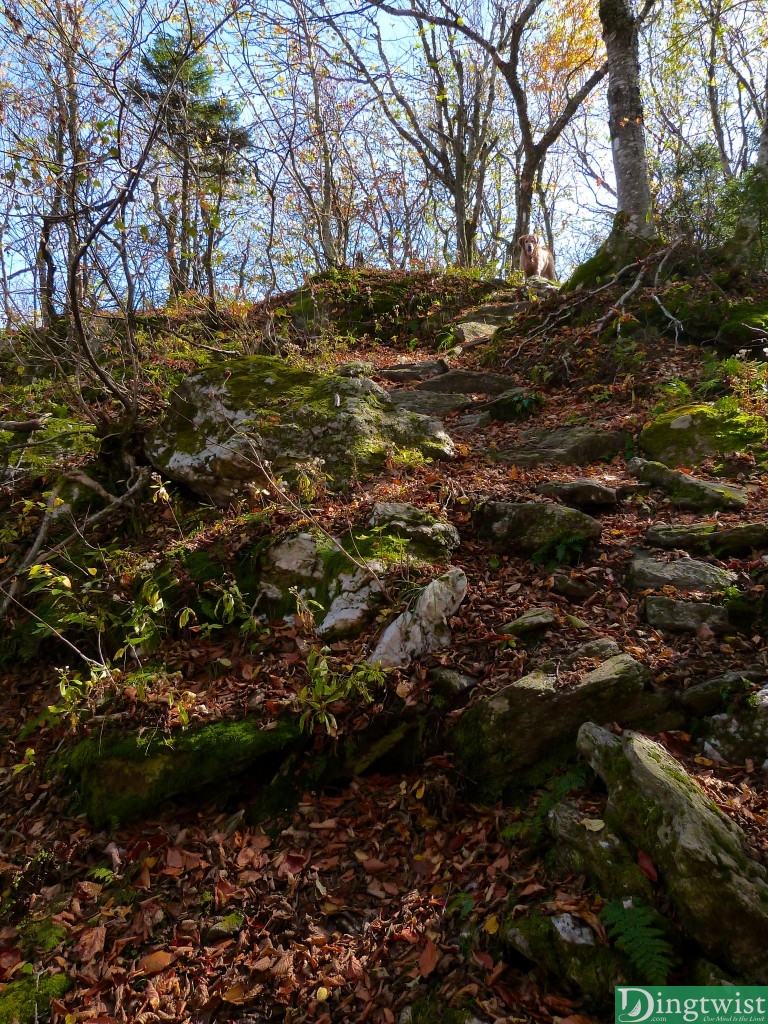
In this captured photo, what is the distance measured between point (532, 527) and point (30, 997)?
13.5 feet

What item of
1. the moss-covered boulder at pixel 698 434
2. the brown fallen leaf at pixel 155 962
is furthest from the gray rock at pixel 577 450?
the brown fallen leaf at pixel 155 962

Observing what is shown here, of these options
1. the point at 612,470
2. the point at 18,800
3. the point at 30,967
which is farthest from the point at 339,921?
the point at 612,470

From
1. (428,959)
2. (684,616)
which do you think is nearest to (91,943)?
(428,959)

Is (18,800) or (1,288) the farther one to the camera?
(1,288)

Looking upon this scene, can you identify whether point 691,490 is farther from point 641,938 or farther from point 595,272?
point 595,272

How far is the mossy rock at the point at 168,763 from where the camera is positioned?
3.56 m

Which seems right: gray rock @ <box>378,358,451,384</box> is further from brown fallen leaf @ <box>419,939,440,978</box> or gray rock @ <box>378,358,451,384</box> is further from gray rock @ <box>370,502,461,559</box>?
brown fallen leaf @ <box>419,939,440,978</box>

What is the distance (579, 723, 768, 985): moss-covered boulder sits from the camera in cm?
223

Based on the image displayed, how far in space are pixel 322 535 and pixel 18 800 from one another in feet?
8.85

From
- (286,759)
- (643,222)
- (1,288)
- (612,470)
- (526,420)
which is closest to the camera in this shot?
(286,759)

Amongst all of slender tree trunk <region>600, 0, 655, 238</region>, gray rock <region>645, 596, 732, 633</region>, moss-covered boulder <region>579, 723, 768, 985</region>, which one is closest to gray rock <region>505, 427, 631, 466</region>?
gray rock <region>645, 596, 732, 633</region>

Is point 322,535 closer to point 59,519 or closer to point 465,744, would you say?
point 465,744

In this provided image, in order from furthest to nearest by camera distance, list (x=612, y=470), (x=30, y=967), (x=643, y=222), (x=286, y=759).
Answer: (x=643, y=222), (x=612, y=470), (x=286, y=759), (x=30, y=967)

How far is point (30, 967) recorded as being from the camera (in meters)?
2.85
